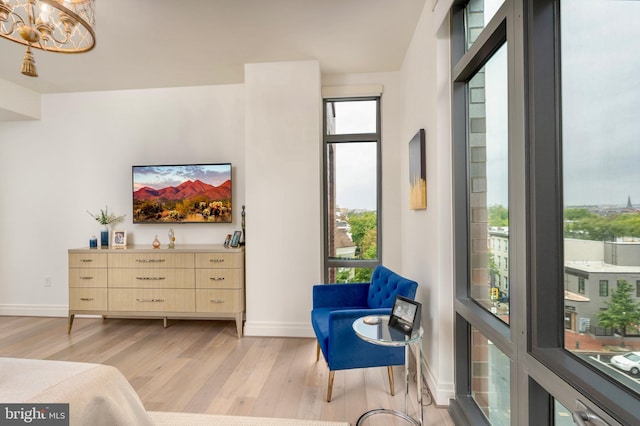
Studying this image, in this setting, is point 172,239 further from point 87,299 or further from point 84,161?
point 84,161

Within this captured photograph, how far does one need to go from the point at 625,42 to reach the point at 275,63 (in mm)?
3167

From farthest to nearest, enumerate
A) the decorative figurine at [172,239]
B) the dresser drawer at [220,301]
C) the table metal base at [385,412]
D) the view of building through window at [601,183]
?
1. the decorative figurine at [172,239]
2. the dresser drawer at [220,301]
3. the table metal base at [385,412]
4. the view of building through window at [601,183]

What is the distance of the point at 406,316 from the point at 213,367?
188 centimetres

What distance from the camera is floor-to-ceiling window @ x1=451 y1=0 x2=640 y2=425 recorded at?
88 cm

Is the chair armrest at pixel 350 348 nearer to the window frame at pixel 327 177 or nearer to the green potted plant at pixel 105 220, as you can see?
the window frame at pixel 327 177

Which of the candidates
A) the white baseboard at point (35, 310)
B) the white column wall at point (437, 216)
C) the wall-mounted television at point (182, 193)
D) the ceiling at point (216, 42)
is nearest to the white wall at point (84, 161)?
the white baseboard at point (35, 310)

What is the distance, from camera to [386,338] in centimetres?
171

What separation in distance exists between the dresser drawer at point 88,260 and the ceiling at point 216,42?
207 centimetres

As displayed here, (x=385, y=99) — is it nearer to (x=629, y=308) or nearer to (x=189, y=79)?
(x=189, y=79)

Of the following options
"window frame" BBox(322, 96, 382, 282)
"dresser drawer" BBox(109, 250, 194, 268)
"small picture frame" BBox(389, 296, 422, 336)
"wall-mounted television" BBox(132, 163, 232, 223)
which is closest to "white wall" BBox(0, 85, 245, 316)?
"wall-mounted television" BBox(132, 163, 232, 223)

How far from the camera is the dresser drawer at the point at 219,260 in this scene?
348cm

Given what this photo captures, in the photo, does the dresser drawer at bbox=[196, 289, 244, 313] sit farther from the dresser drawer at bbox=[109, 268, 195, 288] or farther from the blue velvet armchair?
the blue velvet armchair

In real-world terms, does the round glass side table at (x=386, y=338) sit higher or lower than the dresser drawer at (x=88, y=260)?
lower

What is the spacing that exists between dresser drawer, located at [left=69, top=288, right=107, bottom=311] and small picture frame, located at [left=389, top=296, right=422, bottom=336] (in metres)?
3.37
